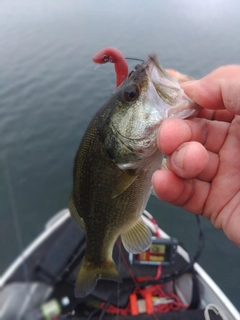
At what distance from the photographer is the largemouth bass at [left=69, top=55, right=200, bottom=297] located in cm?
134

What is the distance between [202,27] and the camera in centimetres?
1132

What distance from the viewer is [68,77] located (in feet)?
27.1

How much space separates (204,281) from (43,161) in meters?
3.88

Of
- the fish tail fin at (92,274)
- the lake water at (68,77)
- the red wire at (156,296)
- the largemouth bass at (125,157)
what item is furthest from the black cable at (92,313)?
the lake water at (68,77)

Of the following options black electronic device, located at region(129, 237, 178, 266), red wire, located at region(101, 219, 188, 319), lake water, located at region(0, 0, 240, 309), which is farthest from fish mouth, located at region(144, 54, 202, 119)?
black electronic device, located at region(129, 237, 178, 266)

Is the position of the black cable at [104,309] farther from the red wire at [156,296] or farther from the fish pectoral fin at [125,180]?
the fish pectoral fin at [125,180]

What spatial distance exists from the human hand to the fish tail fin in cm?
71

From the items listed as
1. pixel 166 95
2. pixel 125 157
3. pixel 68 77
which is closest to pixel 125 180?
pixel 125 157

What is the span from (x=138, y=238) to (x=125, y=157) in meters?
0.61

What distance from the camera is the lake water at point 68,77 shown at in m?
4.35

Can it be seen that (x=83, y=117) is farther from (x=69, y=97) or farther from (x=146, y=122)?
(x=146, y=122)

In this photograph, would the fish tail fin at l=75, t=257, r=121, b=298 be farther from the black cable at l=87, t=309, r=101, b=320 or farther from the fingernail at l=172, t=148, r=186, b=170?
the fingernail at l=172, t=148, r=186, b=170

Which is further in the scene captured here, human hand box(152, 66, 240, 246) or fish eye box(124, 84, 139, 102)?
fish eye box(124, 84, 139, 102)

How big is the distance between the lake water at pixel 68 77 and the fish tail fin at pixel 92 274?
5.75 ft
